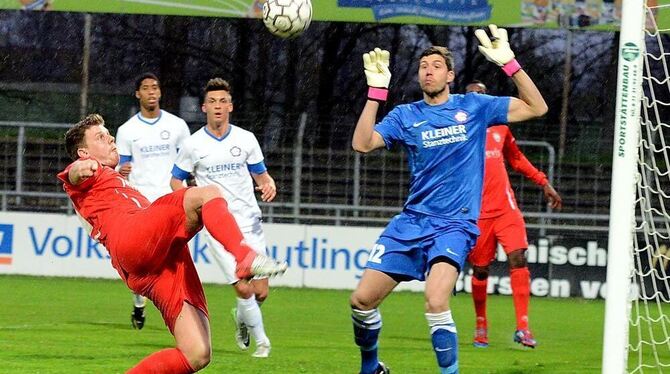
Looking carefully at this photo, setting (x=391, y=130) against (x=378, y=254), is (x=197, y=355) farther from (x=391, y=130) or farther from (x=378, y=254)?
(x=391, y=130)

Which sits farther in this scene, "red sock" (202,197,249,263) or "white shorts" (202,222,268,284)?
"white shorts" (202,222,268,284)

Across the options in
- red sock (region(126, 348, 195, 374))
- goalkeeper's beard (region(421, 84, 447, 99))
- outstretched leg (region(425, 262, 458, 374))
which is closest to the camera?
red sock (region(126, 348, 195, 374))

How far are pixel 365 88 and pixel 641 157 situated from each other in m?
13.4

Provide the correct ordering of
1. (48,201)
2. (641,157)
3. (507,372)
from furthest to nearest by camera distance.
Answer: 1. (48,201)
2. (507,372)
3. (641,157)

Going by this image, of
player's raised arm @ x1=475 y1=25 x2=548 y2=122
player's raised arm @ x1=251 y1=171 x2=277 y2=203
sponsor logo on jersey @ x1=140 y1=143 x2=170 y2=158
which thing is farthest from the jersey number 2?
sponsor logo on jersey @ x1=140 y1=143 x2=170 y2=158

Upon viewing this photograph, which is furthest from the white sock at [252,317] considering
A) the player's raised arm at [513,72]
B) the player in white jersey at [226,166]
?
the player's raised arm at [513,72]

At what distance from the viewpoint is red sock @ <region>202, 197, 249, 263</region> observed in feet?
17.9

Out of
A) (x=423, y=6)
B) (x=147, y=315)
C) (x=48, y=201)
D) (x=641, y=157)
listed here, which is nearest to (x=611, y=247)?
(x=641, y=157)

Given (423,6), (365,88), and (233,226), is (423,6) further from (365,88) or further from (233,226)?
(233,226)

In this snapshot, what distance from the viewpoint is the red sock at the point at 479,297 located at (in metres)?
10.4

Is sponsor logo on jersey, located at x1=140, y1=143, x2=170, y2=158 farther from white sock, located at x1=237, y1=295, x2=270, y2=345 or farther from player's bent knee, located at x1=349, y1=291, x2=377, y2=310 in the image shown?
player's bent knee, located at x1=349, y1=291, x2=377, y2=310

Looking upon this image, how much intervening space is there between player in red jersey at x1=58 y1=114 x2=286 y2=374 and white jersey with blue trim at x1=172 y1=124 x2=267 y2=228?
11.1ft

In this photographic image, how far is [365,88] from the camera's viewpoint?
68.2ft

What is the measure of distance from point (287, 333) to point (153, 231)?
5450mm
